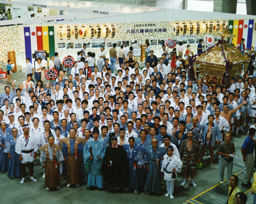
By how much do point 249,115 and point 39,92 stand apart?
7.39m

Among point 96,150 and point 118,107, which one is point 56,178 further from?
point 118,107

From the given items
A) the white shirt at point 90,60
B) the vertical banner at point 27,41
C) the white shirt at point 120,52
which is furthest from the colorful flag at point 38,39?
the white shirt at point 120,52

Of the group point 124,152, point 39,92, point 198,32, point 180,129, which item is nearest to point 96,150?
point 124,152

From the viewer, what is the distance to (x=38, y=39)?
15.3 metres

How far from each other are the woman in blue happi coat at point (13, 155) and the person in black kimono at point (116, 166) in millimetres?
2412

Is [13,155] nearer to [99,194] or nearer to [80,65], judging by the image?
[99,194]

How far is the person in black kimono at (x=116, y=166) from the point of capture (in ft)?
24.6

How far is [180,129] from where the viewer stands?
8195mm

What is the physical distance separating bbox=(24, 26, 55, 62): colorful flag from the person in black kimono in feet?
30.7

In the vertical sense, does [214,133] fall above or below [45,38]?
below

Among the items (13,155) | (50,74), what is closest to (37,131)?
(13,155)

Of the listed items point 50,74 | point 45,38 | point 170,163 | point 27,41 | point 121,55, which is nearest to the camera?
point 170,163

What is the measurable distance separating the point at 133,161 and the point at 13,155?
3147mm

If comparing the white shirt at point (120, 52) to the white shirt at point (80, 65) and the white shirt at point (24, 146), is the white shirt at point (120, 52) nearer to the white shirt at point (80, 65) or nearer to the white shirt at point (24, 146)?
the white shirt at point (80, 65)
